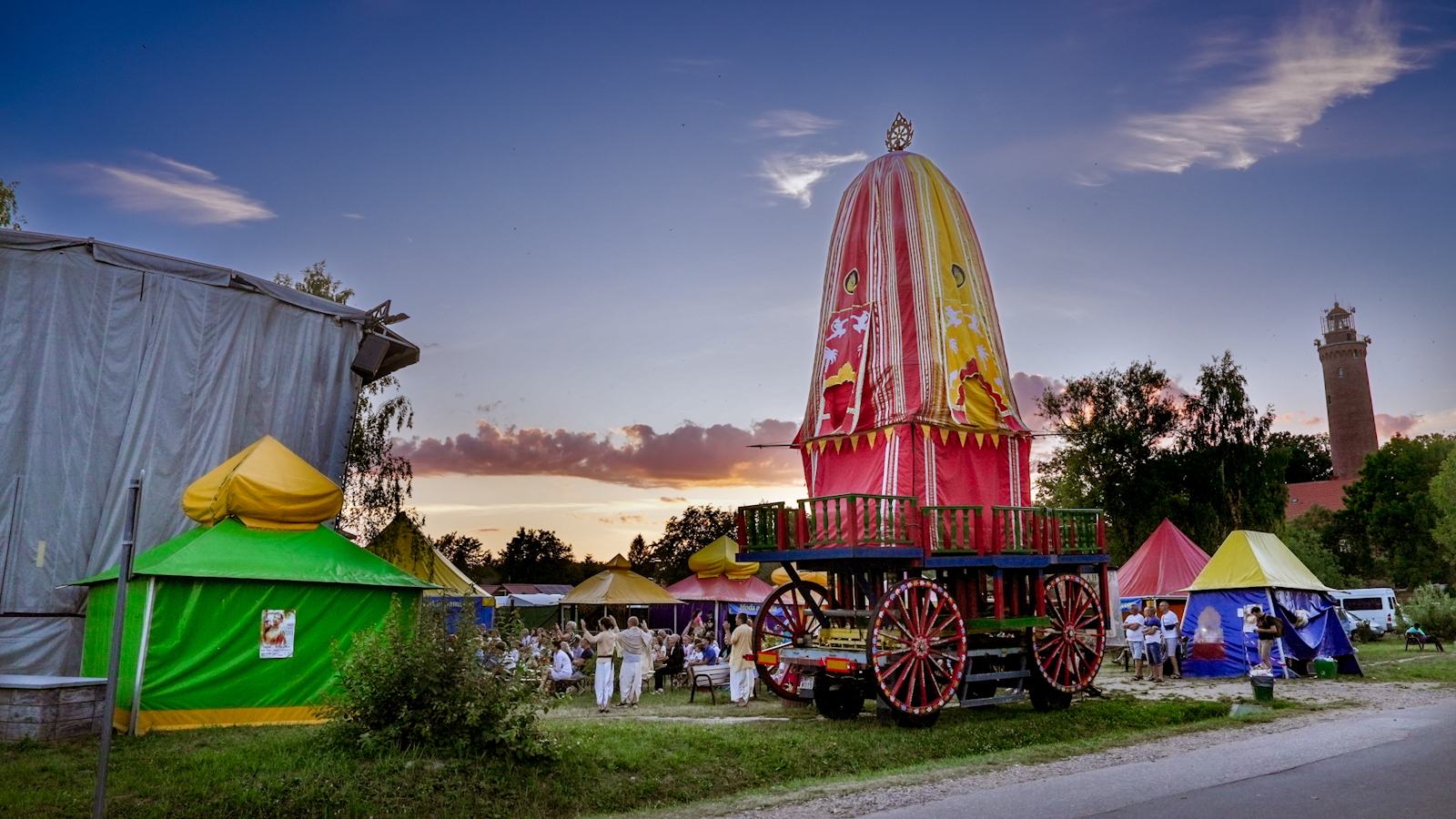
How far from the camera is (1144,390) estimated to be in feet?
142

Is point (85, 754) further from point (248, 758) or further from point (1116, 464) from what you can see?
point (1116, 464)

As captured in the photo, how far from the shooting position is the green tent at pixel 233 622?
13.2 m

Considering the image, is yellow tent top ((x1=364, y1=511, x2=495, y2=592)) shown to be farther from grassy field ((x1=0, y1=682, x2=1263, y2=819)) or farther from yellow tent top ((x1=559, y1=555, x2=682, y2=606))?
grassy field ((x1=0, y1=682, x2=1263, y2=819))

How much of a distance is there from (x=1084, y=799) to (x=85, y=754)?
10.2m

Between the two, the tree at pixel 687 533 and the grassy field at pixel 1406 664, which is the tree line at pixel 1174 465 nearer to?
the grassy field at pixel 1406 664

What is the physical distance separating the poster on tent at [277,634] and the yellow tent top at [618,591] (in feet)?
56.7

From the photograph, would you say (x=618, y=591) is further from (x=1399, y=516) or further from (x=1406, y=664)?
(x=1399, y=516)

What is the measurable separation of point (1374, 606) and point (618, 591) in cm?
3407

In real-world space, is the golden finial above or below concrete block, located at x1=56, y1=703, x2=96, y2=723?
above

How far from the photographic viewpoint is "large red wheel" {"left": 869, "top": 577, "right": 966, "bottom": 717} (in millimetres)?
13195

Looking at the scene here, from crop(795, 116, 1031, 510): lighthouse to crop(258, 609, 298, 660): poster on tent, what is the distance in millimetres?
8850

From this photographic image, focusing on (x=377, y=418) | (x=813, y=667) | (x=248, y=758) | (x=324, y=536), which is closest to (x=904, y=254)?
(x=813, y=667)

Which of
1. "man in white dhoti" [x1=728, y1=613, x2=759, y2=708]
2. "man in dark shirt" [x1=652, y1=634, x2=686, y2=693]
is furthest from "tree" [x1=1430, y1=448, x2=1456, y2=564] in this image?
"man in white dhoti" [x1=728, y1=613, x2=759, y2=708]

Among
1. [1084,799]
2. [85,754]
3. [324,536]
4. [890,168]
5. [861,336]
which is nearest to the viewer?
[1084,799]
